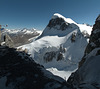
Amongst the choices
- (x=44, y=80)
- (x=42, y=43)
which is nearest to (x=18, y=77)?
(x=44, y=80)

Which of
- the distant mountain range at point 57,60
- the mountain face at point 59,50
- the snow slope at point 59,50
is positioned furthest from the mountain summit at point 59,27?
the mountain face at point 59,50

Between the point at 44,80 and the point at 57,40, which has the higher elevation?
the point at 57,40

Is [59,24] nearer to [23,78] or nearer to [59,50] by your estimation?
[59,50]

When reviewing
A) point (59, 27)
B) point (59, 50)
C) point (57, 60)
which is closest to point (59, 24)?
point (59, 27)

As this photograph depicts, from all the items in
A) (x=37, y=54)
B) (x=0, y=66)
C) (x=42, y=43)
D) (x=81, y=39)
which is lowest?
(x=0, y=66)

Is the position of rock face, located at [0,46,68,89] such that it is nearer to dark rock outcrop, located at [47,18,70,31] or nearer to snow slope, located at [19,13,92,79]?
snow slope, located at [19,13,92,79]

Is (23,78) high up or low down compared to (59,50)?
down

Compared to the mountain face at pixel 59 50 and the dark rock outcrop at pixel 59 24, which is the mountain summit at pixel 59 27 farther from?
the mountain face at pixel 59 50

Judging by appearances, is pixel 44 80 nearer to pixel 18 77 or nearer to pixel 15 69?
pixel 18 77

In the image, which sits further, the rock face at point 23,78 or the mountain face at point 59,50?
the mountain face at point 59,50

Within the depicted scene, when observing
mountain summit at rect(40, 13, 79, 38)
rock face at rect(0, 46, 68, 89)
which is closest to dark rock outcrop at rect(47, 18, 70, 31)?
mountain summit at rect(40, 13, 79, 38)

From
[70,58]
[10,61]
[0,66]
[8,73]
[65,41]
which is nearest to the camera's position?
[8,73]
